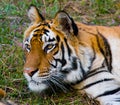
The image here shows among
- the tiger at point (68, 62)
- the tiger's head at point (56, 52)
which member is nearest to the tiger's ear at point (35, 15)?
the tiger at point (68, 62)

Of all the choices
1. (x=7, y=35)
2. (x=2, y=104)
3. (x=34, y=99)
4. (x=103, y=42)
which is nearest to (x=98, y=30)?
(x=103, y=42)

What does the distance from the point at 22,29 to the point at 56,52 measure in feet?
5.59

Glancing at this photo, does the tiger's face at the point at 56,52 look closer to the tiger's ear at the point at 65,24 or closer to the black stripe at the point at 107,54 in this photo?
the tiger's ear at the point at 65,24

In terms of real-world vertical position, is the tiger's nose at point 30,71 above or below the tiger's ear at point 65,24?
below

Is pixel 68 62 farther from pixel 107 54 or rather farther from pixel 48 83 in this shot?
pixel 107 54

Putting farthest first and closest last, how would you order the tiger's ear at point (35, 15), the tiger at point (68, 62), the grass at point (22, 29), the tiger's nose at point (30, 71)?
the tiger's ear at point (35, 15) < the grass at point (22, 29) < the tiger at point (68, 62) < the tiger's nose at point (30, 71)

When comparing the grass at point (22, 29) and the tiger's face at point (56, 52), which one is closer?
the tiger's face at point (56, 52)

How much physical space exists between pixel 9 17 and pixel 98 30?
6.11 feet

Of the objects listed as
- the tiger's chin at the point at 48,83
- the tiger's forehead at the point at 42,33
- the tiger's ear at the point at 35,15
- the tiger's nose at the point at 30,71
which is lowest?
the tiger's chin at the point at 48,83

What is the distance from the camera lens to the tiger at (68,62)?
4430mm

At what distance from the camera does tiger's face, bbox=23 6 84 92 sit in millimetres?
4430

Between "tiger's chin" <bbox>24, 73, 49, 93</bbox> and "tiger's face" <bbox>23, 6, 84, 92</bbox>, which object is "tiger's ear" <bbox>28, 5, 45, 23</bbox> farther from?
"tiger's chin" <bbox>24, 73, 49, 93</bbox>

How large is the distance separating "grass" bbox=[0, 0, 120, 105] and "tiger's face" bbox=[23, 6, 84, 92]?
15 centimetres

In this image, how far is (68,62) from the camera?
4508 millimetres
